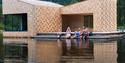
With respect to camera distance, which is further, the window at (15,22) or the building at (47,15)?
the window at (15,22)

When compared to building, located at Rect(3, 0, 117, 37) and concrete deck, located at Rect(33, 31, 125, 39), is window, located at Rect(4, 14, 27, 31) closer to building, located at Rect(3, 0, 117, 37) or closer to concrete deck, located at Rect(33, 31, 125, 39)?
building, located at Rect(3, 0, 117, 37)

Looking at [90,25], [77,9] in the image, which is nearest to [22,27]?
[77,9]

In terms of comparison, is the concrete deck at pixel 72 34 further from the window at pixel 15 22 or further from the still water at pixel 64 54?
the still water at pixel 64 54

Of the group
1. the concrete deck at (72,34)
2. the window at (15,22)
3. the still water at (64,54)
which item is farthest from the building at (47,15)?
the still water at (64,54)

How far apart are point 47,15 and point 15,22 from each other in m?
3.97

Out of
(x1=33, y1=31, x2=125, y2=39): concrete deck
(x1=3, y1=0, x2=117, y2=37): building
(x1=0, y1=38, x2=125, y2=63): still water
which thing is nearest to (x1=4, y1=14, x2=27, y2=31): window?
(x1=3, y1=0, x2=117, y2=37): building

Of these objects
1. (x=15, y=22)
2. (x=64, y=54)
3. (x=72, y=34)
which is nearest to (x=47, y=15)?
(x=15, y=22)

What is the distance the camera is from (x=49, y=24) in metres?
44.1

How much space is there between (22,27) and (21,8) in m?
2.30

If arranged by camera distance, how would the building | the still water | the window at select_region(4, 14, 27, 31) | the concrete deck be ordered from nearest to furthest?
the still water < the concrete deck < the building < the window at select_region(4, 14, 27, 31)

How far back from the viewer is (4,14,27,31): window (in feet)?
145

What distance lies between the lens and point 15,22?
45.3 metres

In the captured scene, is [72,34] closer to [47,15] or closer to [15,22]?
[47,15]

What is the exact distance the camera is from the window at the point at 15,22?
145 ft
